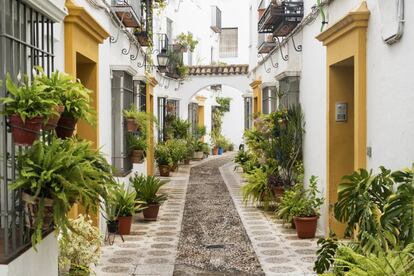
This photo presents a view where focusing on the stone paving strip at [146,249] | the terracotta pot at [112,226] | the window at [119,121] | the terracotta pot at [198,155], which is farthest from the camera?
the terracotta pot at [198,155]

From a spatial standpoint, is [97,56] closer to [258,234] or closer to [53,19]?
[53,19]

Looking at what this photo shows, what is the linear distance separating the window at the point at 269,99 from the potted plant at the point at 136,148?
356cm

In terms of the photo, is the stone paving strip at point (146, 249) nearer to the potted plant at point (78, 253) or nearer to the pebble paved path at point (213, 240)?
the pebble paved path at point (213, 240)

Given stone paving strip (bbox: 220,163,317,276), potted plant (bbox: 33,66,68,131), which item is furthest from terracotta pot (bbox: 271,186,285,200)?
potted plant (bbox: 33,66,68,131)

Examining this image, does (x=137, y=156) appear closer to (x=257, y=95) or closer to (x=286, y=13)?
(x=286, y=13)

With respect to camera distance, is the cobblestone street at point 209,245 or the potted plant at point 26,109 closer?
the potted plant at point 26,109

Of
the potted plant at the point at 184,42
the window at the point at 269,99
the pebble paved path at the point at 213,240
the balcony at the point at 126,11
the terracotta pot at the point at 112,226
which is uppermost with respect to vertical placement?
the potted plant at the point at 184,42

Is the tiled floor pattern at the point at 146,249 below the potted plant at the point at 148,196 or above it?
below

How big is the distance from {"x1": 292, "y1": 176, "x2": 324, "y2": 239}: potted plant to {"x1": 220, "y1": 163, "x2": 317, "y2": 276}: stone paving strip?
0.47 ft

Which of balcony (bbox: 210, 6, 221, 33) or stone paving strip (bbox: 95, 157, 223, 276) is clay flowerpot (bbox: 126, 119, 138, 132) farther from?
balcony (bbox: 210, 6, 221, 33)

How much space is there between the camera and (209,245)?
831 centimetres

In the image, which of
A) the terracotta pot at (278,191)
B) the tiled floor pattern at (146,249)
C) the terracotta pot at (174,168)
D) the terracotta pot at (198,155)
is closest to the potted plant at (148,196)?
the tiled floor pattern at (146,249)

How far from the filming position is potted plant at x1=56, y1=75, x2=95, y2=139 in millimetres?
4453

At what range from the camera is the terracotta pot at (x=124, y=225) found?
8.79 metres
